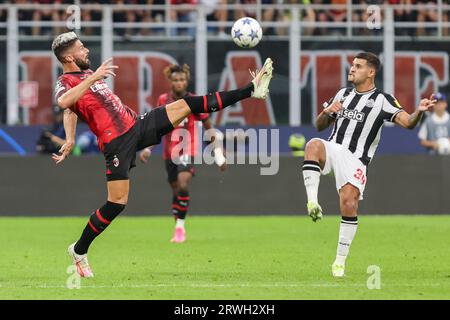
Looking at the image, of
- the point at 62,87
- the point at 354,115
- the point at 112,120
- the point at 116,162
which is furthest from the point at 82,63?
the point at 354,115

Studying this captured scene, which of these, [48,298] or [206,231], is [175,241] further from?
[48,298]

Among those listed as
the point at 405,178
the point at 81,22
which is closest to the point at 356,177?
the point at 405,178

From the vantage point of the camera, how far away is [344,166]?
11641 mm

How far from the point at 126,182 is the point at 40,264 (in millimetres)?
2250

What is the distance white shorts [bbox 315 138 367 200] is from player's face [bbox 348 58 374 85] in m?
0.69

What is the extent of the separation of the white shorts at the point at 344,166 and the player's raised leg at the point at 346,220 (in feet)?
0.24

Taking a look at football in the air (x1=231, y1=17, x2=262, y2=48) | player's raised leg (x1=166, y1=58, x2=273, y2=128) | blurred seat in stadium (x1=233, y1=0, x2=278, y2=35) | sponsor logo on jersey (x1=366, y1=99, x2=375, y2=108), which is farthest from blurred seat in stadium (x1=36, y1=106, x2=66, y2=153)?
sponsor logo on jersey (x1=366, y1=99, x2=375, y2=108)

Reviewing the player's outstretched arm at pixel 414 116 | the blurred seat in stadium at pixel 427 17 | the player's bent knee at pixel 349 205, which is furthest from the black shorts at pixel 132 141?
the blurred seat in stadium at pixel 427 17

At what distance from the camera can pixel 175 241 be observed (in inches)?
653

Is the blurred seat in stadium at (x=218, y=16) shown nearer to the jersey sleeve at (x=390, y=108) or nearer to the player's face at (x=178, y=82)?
the player's face at (x=178, y=82)

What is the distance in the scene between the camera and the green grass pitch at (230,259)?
10.2m

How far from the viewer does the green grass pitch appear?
33.6 ft

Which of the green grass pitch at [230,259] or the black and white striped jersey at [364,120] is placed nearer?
the green grass pitch at [230,259]

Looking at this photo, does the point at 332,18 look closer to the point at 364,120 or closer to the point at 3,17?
the point at 3,17
